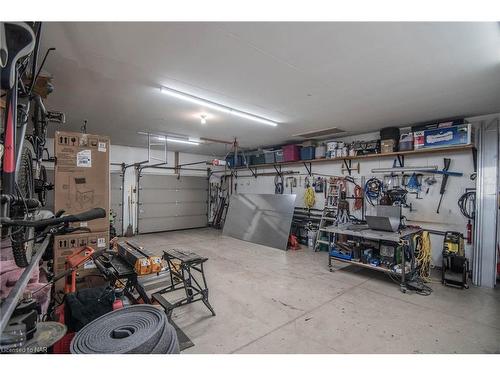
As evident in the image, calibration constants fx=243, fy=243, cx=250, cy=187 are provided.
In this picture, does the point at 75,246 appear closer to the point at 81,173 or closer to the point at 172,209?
the point at 81,173

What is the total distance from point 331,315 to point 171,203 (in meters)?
6.49

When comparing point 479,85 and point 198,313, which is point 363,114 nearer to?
point 479,85

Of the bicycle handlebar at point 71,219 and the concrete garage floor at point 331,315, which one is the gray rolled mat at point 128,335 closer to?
the bicycle handlebar at point 71,219

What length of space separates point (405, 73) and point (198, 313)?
3.45 meters

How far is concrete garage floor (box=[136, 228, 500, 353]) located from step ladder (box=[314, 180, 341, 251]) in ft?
4.34

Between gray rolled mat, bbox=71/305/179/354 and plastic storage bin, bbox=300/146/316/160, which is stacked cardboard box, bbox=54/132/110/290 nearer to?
gray rolled mat, bbox=71/305/179/354

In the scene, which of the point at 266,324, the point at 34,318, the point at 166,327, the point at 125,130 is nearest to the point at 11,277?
the point at 34,318

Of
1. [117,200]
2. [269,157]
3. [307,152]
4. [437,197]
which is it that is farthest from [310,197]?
[117,200]

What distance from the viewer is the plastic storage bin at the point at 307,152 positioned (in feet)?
19.6

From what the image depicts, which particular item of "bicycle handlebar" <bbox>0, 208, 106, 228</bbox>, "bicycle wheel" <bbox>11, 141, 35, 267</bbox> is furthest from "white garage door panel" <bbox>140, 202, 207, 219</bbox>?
"bicycle handlebar" <bbox>0, 208, 106, 228</bbox>

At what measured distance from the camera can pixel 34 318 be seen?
1035 mm

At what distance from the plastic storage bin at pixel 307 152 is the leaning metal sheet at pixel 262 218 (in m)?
1.01

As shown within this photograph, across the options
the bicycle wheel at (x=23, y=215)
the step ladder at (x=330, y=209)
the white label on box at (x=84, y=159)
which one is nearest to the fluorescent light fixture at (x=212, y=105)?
the white label on box at (x=84, y=159)

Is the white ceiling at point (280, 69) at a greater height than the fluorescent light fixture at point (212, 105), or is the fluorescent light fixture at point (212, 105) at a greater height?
the white ceiling at point (280, 69)
